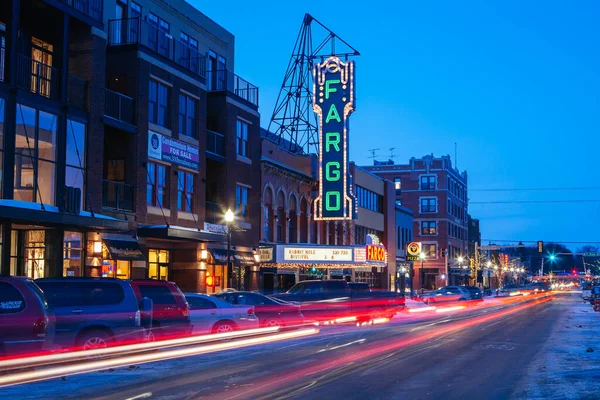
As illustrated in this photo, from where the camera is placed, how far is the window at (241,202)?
41466 millimetres

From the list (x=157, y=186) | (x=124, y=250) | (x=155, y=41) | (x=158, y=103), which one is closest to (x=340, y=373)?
(x=124, y=250)

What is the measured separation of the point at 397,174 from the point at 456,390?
305 ft

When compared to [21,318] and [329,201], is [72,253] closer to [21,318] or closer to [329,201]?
[21,318]

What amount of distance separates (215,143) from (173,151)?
4995mm

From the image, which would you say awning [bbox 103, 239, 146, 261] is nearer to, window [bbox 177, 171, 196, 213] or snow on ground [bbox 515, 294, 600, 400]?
window [bbox 177, 171, 196, 213]

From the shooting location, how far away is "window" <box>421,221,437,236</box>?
10119cm

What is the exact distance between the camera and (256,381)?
46.2 ft

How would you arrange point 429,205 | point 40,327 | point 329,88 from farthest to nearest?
point 429,205 < point 329,88 < point 40,327

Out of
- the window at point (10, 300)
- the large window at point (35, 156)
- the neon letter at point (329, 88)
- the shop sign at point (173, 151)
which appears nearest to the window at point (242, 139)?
the shop sign at point (173, 151)

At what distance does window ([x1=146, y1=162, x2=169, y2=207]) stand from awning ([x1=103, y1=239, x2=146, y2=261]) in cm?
274

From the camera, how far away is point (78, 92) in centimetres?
2922

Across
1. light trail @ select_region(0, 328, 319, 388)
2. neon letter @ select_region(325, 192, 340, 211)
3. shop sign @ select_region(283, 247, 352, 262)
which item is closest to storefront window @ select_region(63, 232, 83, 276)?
light trail @ select_region(0, 328, 319, 388)

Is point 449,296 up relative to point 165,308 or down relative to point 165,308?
down

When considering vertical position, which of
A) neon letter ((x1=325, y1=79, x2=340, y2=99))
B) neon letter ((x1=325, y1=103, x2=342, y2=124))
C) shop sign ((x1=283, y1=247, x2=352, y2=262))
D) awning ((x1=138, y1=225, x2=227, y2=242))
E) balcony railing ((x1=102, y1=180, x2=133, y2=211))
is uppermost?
neon letter ((x1=325, y1=79, x2=340, y2=99))
